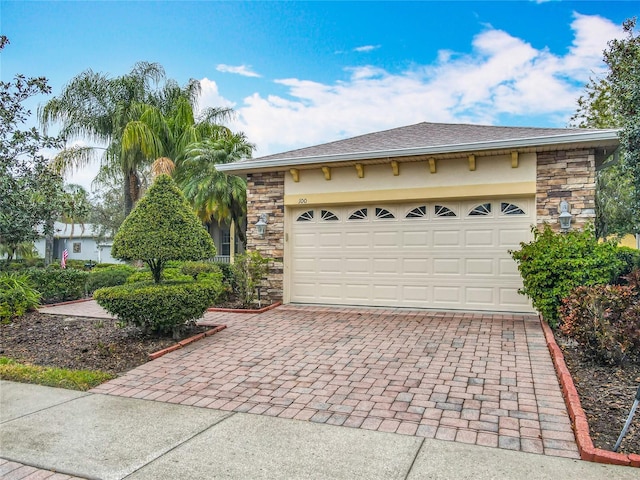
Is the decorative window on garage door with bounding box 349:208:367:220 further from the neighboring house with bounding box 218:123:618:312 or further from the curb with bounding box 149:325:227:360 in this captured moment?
the curb with bounding box 149:325:227:360

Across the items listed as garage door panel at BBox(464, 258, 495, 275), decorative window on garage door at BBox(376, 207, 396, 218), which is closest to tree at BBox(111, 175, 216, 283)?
decorative window on garage door at BBox(376, 207, 396, 218)

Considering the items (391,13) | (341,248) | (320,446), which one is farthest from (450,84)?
(320,446)

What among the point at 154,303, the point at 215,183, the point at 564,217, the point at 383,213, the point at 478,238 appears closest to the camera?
the point at 154,303

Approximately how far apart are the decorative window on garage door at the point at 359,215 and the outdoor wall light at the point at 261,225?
1905 millimetres

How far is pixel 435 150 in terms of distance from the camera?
320 inches

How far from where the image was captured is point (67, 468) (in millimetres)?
2936

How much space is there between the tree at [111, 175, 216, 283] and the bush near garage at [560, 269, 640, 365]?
5.01 metres

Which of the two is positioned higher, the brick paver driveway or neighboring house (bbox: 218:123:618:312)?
neighboring house (bbox: 218:123:618:312)

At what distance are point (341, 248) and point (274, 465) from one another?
679 centimetres

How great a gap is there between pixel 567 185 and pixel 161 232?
270 inches

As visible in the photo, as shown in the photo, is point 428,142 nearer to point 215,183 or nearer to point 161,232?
point 161,232

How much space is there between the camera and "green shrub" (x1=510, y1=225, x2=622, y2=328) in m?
6.34

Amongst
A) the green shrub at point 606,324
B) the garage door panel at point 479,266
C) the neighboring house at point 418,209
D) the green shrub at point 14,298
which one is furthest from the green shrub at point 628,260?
the green shrub at point 14,298

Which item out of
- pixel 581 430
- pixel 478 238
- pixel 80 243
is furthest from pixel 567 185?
pixel 80 243
